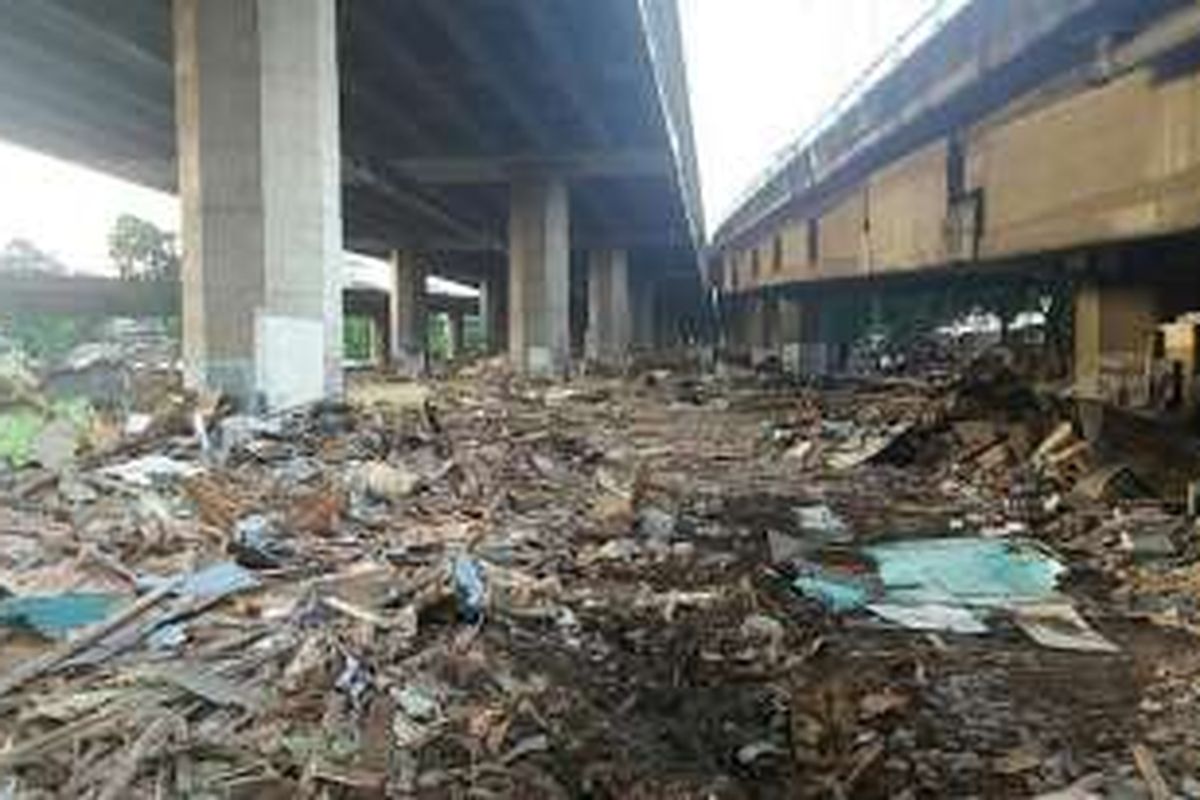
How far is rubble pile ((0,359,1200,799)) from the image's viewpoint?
231 inches

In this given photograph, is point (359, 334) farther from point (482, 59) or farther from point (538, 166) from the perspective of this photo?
point (482, 59)

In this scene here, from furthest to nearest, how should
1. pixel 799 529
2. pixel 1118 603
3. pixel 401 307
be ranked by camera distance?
pixel 401 307 → pixel 799 529 → pixel 1118 603

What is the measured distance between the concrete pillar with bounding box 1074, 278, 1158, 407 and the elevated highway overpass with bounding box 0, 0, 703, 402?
9.69 metres

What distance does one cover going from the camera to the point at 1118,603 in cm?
895

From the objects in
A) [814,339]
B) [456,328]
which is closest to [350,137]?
[814,339]

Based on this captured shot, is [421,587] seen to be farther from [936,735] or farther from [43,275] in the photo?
[43,275]

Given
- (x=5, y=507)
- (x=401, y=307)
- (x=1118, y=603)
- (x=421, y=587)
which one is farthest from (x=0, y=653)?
(x=401, y=307)

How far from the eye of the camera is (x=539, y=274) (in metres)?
46.3

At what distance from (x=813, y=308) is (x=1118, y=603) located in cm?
2928

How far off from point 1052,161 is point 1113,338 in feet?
6.99

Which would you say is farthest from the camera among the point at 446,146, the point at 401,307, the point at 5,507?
the point at 401,307

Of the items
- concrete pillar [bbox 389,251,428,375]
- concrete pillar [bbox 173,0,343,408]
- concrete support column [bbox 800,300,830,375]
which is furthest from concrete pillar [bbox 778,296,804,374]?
concrete pillar [bbox 389,251,428,375]

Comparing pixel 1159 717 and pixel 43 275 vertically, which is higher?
pixel 43 275

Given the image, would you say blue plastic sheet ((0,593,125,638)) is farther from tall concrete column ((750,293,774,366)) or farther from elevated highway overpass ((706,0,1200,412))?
tall concrete column ((750,293,774,366))
